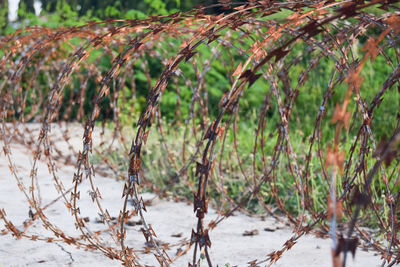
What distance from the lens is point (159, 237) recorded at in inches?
147

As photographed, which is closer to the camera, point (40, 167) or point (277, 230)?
point (277, 230)

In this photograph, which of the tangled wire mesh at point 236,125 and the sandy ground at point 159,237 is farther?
the sandy ground at point 159,237

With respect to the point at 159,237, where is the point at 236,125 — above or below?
above

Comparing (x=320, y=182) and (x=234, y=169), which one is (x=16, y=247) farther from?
(x=320, y=182)

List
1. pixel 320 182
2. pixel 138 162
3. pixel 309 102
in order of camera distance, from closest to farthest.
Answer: pixel 138 162
pixel 320 182
pixel 309 102

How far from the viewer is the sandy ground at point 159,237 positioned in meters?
3.10

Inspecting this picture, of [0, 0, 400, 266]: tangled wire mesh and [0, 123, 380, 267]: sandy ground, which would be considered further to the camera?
[0, 123, 380, 267]: sandy ground

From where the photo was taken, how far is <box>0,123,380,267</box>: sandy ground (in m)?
3.10

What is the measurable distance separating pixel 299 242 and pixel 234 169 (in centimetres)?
155

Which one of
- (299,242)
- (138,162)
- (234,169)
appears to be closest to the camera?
(138,162)

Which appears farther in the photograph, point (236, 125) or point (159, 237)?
point (236, 125)

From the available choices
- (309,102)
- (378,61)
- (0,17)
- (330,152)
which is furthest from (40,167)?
(0,17)

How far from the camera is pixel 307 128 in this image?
22.2 ft

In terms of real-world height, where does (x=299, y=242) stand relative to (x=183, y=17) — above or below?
below
